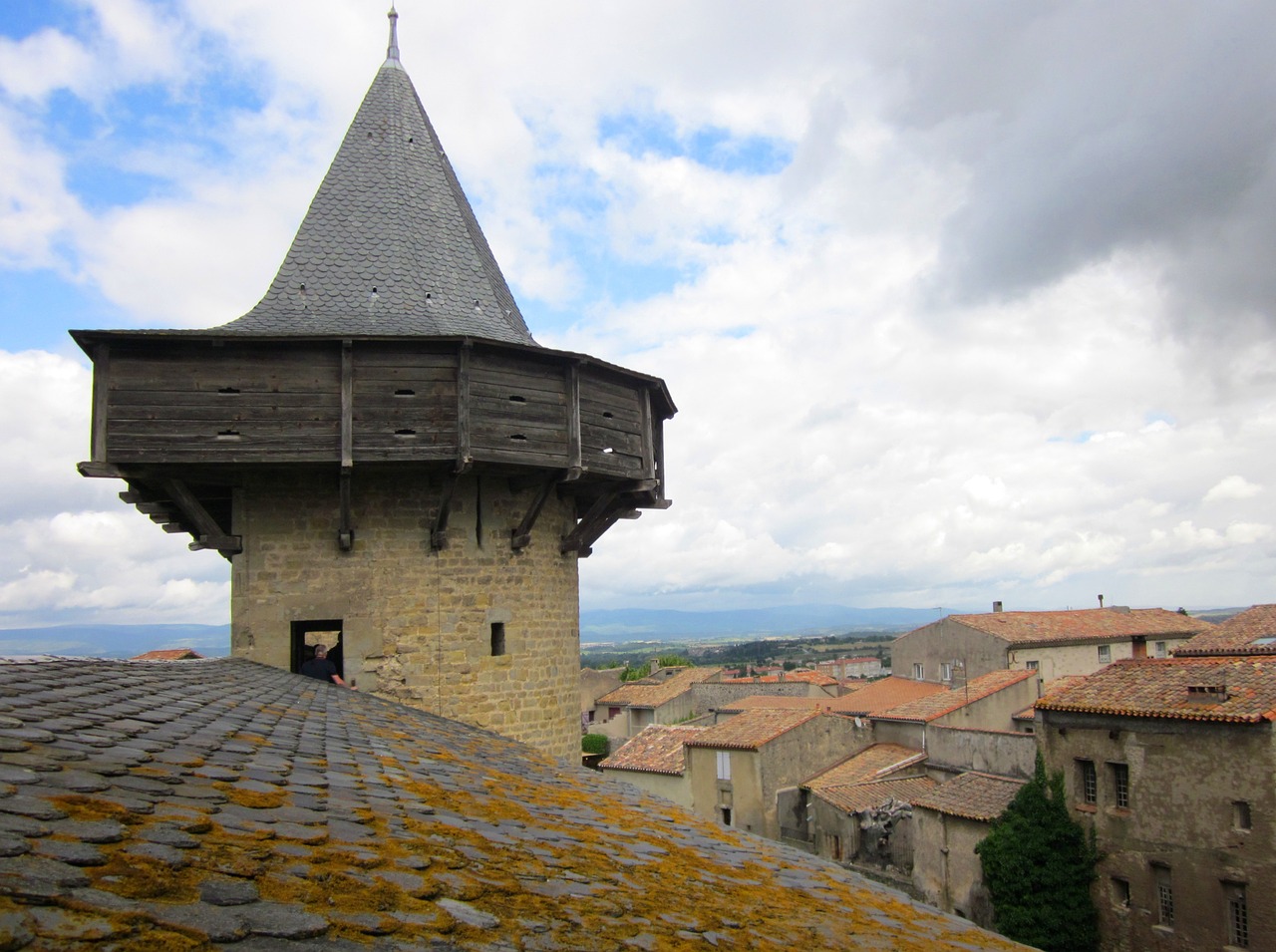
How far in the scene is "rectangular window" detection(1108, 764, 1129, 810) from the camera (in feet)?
62.8

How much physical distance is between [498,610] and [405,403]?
8.28ft

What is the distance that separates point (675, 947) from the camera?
2863mm

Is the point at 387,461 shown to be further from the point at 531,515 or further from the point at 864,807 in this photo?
the point at 864,807

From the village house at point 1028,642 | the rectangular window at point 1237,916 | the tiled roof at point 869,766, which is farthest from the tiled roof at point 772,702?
the rectangular window at point 1237,916

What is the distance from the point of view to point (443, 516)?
10141 mm

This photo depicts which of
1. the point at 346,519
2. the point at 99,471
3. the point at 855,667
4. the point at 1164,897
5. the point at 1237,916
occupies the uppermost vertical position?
the point at 99,471

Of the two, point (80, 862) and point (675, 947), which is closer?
point (80, 862)

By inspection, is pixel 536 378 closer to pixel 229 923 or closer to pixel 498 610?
pixel 498 610

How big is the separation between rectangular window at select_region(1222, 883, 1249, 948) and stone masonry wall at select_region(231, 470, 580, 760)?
13.8m

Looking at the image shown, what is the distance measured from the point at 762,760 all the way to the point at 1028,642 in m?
17.5

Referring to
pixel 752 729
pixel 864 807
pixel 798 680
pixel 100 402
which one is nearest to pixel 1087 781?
pixel 864 807

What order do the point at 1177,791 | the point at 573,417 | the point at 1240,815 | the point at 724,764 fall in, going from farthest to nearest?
the point at 724,764
the point at 1177,791
the point at 1240,815
the point at 573,417

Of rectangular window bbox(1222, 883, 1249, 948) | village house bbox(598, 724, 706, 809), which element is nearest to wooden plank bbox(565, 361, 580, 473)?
rectangular window bbox(1222, 883, 1249, 948)

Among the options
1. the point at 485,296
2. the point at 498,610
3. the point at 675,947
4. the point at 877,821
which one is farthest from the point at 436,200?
the point at 877,821
